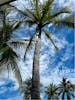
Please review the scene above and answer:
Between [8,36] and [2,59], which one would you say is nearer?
[2,59]

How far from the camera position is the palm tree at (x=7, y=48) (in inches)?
659

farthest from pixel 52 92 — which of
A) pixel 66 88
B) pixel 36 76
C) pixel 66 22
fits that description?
pixel 36 76

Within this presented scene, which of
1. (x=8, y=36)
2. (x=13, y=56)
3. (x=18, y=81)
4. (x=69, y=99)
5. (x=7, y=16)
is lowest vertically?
(x=69, y=99)

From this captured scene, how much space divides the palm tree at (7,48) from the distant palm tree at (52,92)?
130ft

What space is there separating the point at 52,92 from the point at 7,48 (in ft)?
134

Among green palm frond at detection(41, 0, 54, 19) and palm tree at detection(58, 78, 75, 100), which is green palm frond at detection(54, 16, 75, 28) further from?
palm tree at detection(58, 78, 75, 100)

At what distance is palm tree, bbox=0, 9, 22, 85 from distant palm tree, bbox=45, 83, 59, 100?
1566 inches

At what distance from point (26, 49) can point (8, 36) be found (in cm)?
145

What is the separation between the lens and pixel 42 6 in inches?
701

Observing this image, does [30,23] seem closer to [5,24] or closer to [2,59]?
[5,24]

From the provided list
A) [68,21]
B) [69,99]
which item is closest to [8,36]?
[68,21]

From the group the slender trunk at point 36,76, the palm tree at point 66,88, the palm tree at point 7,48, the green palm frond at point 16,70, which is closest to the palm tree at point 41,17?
the slender trunk at point 36,76

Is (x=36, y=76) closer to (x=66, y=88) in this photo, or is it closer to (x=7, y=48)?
(x=7, y=48)

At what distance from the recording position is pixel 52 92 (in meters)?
56.9
